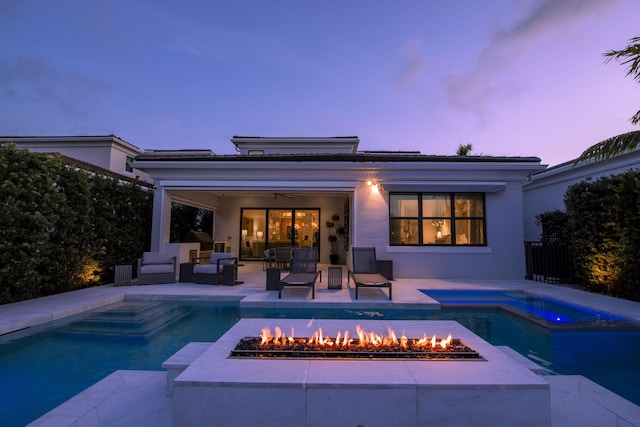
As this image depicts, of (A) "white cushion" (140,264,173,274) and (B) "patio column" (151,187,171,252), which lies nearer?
(A) "white cushion" (140,264,173,274)

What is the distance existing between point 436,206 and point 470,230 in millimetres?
1466

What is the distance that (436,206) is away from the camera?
10617mm

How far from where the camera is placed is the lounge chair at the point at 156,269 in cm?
890

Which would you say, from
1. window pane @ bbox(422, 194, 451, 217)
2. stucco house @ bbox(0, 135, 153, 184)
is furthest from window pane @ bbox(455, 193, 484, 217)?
stucco house @ bbox(0, 135, 153, 184)

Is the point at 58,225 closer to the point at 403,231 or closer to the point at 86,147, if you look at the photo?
the point at 403,231

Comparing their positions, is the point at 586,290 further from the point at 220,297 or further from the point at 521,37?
the point at 220,297

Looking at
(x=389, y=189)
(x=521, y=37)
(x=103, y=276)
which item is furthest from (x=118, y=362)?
(x=521, y=37)

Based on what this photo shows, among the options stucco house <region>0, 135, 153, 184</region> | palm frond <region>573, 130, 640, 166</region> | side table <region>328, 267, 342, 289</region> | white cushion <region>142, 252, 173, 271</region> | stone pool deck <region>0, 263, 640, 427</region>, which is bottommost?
stone pool deck <region>0, 263, 640, 427</region>

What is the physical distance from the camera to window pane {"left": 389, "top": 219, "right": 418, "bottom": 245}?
1054 centimetres

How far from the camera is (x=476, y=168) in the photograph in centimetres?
1004

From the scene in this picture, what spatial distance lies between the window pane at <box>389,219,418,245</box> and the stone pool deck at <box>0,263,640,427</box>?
1.39 m

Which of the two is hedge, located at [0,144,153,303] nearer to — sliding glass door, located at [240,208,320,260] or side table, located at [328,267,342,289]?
sliding glass door, located at [240,208,320,260]

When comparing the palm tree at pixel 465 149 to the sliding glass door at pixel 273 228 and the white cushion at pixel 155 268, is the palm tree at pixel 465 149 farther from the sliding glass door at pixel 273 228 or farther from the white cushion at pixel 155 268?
the white cushion at pixel 155 268

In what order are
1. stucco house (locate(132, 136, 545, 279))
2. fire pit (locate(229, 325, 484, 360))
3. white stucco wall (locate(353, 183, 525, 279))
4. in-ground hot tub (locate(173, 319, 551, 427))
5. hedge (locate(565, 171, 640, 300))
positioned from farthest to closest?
white stucco wall (locate(353, 183, 525, 279)) < stucco house (locate(132, 136, 545, 279)) < hedge (locate(565, 171, 640, 300)) < fire pit (locate(229, 325, 484, 360)) < in-ground hot tub (locate(173, 319, 551, 427))
